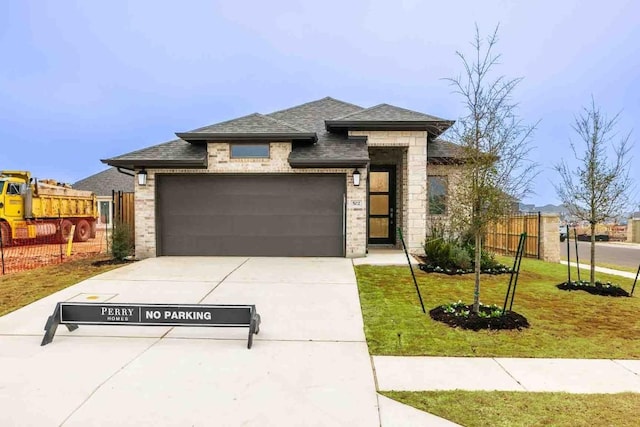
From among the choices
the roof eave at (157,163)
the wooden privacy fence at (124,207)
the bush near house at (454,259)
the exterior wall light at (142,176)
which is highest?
the roof eave at (157,163)

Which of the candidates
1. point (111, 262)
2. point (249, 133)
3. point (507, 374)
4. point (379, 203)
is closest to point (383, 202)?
point (379, 203)

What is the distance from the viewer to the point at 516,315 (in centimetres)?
568

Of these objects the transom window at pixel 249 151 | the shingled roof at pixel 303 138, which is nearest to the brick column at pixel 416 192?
→ the shingled roof at pixel 303 138

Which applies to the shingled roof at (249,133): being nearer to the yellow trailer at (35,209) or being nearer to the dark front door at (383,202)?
the dark front door at (383,202)

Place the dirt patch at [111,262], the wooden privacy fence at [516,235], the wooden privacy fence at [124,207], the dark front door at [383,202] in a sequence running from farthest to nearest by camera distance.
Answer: the dark front door at [383,202]
the wooden privacy fence at [516,235]
the wooden privacy fence at [124,207]
the dirt patch at [111,262]

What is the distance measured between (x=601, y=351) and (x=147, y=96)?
60.5 m

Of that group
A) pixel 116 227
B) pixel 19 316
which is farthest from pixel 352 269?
pixel 116 227

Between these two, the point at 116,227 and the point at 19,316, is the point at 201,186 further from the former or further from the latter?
the point at 19,316

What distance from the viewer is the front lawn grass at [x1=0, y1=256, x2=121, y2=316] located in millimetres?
6680

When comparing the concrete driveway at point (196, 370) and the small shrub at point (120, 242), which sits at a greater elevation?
the small shrub at point (120, 242)

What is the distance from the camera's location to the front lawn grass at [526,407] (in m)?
2.91

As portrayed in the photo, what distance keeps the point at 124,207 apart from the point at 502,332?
1197 cm

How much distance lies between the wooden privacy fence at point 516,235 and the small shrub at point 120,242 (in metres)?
12.0

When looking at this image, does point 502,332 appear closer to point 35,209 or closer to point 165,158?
point 165,158
